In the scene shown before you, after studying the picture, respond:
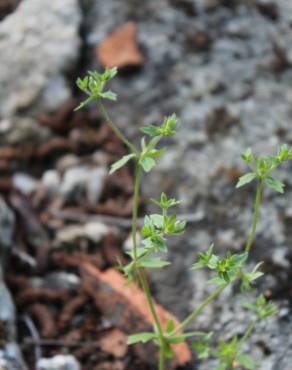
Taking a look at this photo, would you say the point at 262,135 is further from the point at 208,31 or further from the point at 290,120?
the point at 208,31

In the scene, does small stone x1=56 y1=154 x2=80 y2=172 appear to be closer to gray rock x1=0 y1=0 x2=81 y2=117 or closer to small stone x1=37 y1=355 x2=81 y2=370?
gray rock x1=0 y1=0 x2=81 y2=117

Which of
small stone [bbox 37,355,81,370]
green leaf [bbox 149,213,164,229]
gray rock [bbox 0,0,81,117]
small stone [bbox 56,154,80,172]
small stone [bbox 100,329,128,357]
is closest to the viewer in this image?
green leaf [bbox 149,213,164,229]

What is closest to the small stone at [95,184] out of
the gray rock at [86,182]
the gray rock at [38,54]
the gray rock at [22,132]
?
the gray rock at [86,182]

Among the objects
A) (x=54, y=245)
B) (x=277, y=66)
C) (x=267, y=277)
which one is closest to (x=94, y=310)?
(x=54, y=245)

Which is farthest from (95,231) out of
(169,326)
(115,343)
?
(169,326)

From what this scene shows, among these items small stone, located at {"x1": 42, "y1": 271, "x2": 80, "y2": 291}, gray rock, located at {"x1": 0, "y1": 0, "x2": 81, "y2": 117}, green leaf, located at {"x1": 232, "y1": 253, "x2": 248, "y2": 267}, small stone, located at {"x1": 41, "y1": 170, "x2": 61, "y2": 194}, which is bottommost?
small stone, located at {"x1": 42, "y1": 271, "x2": 80, "y2": 291}

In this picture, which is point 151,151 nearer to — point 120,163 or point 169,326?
point 120,163

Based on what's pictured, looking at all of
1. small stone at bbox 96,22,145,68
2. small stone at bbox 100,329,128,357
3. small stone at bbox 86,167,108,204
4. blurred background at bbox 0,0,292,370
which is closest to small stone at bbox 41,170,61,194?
blurred background at bbox 0,0,292,370

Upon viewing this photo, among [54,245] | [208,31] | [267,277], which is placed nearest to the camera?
[267,277]

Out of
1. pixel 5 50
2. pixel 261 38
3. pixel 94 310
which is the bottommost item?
pixel 94 310
